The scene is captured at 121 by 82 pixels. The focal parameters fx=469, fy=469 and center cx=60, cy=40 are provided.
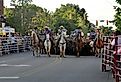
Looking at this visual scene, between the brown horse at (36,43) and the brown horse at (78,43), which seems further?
the brown horse at (36,43)

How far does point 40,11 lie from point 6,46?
256 ft

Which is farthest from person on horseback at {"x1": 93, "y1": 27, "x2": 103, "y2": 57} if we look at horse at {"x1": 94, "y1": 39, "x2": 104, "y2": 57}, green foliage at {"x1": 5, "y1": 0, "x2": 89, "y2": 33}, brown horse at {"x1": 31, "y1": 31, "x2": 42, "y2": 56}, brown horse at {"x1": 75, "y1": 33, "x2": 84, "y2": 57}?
green foliage at {"x1": 5, "y1": 0, "x2": 89, "y2": 33}

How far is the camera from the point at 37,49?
34.3 metres

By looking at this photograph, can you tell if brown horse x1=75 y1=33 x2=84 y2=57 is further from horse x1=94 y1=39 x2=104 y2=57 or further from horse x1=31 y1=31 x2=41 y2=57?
horse x1=31 y1=31 x2=41 y2=57

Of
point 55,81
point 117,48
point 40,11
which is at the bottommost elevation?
point 55,81

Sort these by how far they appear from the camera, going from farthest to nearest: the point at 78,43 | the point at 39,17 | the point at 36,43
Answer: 1. the point at 39,17
2. the point at 36,43
3. the point at 78,43

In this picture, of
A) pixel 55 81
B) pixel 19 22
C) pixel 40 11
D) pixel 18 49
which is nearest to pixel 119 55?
pixel 55 81

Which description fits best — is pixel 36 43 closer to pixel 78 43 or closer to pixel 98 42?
pixel 78 43

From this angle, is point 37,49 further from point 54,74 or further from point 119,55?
point 119,55

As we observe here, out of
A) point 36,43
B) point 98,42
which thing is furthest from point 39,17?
point 98,42

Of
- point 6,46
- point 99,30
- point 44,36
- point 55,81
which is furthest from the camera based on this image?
point 6,46

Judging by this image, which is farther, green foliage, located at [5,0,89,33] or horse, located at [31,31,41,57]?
green foliage, located at [5,0,89,33]

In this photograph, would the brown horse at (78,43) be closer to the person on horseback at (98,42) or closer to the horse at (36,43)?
the person on horseback at (98,42)

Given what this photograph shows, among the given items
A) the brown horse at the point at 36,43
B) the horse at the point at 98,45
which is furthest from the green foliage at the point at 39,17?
the horse at the point at 98,45
